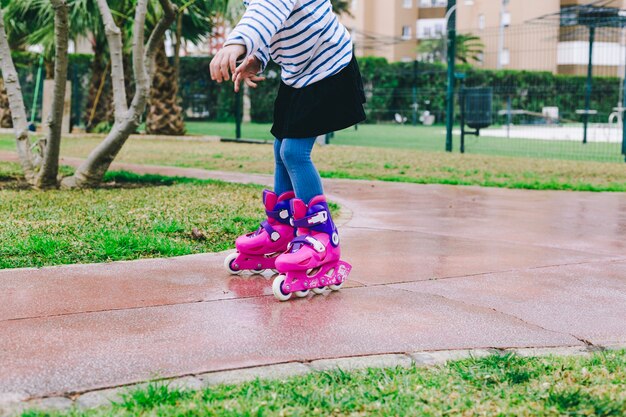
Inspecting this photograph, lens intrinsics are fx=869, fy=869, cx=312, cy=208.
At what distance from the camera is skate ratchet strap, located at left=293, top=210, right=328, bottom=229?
12.2 ft

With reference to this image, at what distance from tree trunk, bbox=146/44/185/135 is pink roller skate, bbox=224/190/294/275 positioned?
1549 cm

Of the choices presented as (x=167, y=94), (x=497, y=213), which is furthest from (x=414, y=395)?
(x=167, y=94)

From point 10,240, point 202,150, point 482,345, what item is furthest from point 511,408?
point 202,150

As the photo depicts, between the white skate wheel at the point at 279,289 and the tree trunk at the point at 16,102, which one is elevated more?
the tree trunk at the point at 16,102

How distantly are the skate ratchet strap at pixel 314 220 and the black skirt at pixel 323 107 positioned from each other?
339 mm

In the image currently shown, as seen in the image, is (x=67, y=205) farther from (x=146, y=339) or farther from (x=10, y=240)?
(x=146, y=339)

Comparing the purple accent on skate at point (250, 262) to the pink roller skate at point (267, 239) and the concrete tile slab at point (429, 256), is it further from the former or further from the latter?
the concrete tile slab at point (429, 256)

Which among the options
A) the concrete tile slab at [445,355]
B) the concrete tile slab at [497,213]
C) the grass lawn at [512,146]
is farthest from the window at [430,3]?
the concrete tile slab at [445,355]

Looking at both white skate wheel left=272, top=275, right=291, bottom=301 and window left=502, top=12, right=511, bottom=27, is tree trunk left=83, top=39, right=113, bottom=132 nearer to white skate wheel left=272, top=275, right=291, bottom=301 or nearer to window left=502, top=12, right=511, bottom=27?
white skate wheel left=272, top=275, right=291, bottom=301

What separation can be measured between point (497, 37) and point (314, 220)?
153 feet

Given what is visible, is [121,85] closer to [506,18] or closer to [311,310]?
[311,310]

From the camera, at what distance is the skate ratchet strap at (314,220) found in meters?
3.73

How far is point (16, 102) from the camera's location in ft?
23.0

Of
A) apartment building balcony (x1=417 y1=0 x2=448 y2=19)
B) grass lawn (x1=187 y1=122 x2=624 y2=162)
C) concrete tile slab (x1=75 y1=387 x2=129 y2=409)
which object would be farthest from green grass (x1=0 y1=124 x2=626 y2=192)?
apartment building balcony (x1=417 y1=0 x2=448 y2=19)
